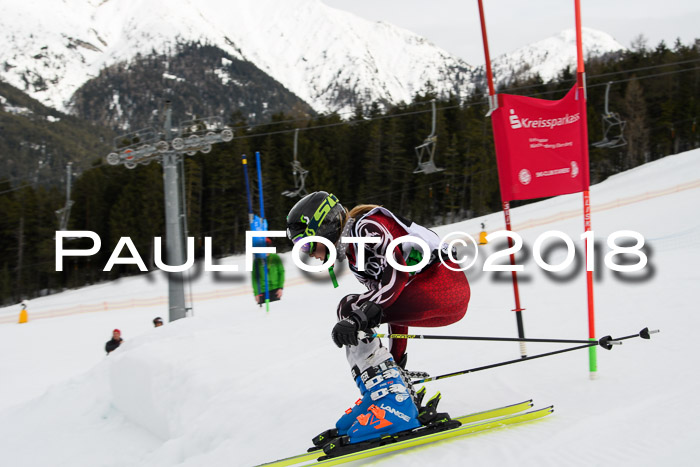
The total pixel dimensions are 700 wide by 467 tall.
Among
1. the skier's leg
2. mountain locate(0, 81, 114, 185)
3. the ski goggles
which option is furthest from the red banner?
mountain locate(0, 81, 114, 185)

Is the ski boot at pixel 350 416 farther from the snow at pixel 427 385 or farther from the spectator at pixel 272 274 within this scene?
the spectator at pixel 272 274

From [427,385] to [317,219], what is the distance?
6.98 ft

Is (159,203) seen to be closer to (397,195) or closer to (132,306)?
(397,195)

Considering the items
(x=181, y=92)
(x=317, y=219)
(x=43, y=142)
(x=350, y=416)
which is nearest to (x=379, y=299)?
(x=317, y=219)

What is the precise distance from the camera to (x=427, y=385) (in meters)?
4.78

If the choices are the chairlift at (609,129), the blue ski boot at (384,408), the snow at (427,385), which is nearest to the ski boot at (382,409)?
the blue ski boot at (384,408)

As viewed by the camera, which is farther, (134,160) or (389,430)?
(134,160)

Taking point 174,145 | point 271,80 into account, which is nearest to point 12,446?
point 174,145

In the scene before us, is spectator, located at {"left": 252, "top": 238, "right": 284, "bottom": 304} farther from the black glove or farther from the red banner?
the black glove

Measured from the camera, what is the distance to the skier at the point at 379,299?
322 cm

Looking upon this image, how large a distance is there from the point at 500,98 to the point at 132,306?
76.5 feet

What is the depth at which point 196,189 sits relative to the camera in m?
46.0

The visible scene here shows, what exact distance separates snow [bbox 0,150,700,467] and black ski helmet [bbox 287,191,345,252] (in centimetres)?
133

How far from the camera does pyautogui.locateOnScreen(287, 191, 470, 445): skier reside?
322 centimetres
